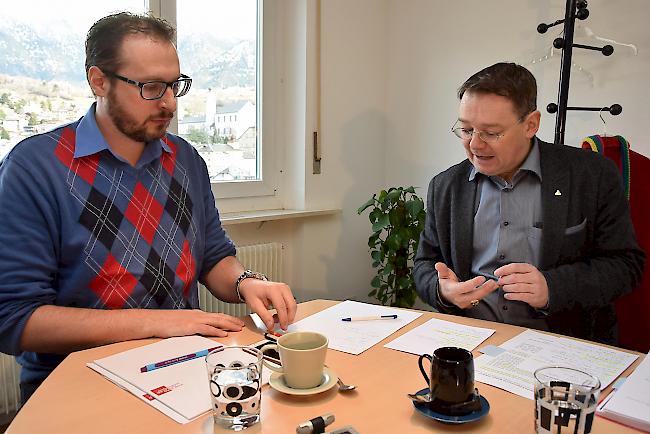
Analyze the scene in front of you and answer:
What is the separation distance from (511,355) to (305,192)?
2.02m

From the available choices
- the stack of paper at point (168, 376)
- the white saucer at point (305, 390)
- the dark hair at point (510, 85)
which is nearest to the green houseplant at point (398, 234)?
the dark hair at point (510, 85)

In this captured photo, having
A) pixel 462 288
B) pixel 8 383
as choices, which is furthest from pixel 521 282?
pixel 8 383

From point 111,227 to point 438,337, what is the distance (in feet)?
2.72

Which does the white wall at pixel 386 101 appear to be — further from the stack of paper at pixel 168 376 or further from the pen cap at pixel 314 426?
the pen cap at pixel 314 426

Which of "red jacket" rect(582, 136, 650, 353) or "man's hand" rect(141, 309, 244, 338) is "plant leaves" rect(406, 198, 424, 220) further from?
"man's hand" rect(141, 309, 244, 338)

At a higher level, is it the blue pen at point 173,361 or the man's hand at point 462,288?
the man's hand at point 462,288

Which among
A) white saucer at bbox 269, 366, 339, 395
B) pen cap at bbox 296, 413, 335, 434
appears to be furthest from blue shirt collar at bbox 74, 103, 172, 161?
pen cap at bbox 296, 413, 335, 434

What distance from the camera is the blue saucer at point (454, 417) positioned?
853 mm

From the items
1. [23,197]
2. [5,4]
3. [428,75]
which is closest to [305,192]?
[428,75]

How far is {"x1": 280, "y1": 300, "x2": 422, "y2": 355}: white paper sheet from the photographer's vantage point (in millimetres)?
1220

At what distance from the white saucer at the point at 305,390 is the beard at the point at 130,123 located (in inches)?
31.0

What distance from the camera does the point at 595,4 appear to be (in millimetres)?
2529

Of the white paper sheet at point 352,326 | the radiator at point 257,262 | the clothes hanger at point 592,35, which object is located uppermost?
the clothes hanger at point 592,35

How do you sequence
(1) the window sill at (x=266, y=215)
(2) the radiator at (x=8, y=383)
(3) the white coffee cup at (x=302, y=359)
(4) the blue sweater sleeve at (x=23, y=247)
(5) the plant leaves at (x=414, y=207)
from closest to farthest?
(3) the white coffee cup at (x=302, y=359), (4) the blue sweater sleeve at (x=23, y=247), (2) the radiator at (x=8, y=383), (1) the window sill at (x=266, y=215), (5) the plant leaves at (x=414, y=207)
